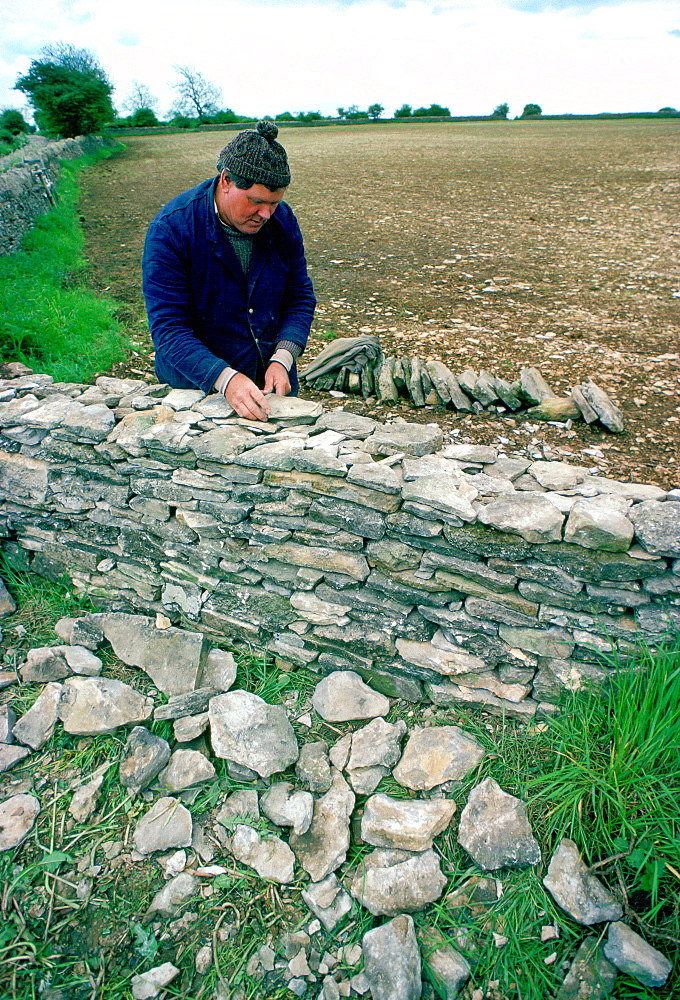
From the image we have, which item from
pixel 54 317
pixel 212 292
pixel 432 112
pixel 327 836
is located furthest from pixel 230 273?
pixel 432 112

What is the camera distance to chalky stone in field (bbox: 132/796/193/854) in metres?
2.29

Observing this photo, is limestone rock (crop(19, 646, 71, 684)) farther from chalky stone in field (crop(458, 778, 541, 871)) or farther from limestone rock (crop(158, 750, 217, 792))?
chalky stone in field (crop(458, 778, 541, 871))

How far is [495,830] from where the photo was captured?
2.18 metres

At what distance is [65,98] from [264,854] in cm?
3280

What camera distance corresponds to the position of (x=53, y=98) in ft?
83.7

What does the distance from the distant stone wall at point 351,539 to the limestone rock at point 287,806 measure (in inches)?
25.3

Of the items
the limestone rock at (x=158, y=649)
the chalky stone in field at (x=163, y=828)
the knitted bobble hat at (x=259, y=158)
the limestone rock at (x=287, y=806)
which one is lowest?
the chalky stone in field at (x=163, y=828)

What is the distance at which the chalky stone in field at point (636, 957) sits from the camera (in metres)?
1.80

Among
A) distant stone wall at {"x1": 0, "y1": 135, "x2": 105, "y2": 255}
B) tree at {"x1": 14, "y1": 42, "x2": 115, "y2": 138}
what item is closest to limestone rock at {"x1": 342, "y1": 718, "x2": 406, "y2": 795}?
distant stone wall at {"x1": 0, "y1": 135, "x2": 105, "y2": 255}

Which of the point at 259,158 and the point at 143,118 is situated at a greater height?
the point at 143,118

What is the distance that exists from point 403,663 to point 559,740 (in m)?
0.75

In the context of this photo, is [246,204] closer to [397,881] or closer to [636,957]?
[397,881]

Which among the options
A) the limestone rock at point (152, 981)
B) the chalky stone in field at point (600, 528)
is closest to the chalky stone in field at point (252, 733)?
the limestone rock at point (152, 981)

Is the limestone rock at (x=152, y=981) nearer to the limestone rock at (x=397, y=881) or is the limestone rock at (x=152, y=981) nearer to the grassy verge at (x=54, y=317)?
Answer: the limestone rock at (x=397, y=881)
